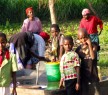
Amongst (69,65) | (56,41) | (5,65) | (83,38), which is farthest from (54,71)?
(5,65)

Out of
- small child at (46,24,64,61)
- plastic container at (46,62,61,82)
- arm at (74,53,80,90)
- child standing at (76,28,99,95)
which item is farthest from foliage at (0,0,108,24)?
arm at (74,53,80,90)

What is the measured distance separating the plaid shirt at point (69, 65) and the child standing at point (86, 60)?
126 mm

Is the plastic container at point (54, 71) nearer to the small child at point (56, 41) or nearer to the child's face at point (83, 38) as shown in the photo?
the small child at point (56, 41)

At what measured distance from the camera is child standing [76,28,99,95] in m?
6.27

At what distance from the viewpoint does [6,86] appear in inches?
222

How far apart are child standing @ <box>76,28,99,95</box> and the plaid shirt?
0.13m

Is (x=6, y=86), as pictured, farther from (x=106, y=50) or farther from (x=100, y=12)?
(x=100, y=12)

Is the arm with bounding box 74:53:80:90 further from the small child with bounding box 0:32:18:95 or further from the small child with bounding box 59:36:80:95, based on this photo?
the small child with bounding box 0:32:18:95

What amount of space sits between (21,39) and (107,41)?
236 inches

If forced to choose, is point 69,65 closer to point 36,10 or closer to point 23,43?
point 23,43

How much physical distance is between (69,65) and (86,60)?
25 centimetres

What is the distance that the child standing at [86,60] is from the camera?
627cm

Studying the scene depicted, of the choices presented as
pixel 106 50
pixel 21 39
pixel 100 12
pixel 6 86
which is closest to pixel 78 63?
pixel 6 86

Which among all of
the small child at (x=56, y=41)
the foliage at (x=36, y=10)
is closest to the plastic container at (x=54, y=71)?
the small child at (x=56, y=41)
